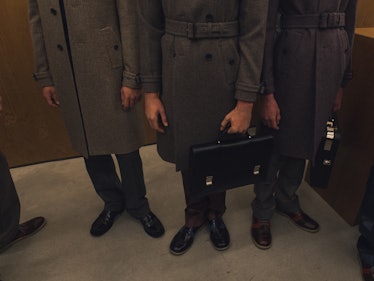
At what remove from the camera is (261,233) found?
147 cm

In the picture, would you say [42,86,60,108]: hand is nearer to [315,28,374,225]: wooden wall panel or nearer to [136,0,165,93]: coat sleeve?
[136,0,165,93]: coat sleeve

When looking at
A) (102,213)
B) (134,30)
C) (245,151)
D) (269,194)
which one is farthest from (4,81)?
(269,194)

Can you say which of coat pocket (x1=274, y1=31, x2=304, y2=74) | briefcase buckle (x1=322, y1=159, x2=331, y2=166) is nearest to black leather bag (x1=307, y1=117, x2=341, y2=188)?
briefcase buckle (x1=322, y1=159, x2=331, y2=166)

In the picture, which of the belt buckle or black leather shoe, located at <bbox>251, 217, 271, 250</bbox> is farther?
black leather shoe, located at <bbox>251, 217, 271, 250</bbox>

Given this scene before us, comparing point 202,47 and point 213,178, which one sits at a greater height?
point 202,47

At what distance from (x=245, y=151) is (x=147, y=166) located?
1.17m

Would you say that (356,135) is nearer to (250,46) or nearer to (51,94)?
(250,46)

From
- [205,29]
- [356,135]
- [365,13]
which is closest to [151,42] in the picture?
[205,29]

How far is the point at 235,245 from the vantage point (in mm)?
1473

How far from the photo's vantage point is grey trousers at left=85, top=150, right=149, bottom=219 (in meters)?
1.41

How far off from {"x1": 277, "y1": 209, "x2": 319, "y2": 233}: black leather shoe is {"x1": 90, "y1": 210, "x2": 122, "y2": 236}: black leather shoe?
3.17 ft

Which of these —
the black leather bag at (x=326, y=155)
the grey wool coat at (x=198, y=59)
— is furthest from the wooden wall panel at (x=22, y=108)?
the black leather bag at (x=326, y=155)

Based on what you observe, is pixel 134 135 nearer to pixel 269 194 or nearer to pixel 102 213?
pixel 102 213

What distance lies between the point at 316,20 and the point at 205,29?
0.43m
